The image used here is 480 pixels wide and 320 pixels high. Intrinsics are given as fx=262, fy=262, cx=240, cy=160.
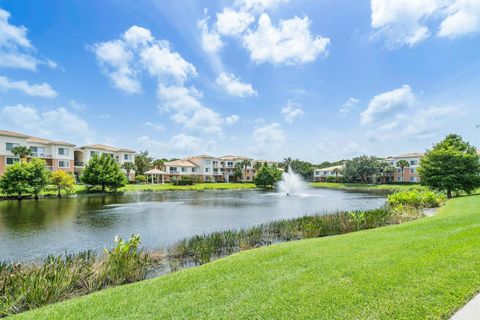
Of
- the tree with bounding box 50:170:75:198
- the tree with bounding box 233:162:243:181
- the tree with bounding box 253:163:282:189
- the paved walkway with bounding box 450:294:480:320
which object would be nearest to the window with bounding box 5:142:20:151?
the tree with bounding box 50:170:75:198

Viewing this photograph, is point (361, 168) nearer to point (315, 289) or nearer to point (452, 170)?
point (452, 170)

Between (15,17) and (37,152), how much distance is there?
44.6 m

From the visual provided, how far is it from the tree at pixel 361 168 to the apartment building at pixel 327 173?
25.2 ft

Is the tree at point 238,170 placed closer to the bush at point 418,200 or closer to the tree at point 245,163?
the tree at point 245,163

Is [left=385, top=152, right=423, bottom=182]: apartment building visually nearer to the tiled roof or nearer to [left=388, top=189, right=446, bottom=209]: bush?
[left=388, top=189, right=446, bottom=209]: bush

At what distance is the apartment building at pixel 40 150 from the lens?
43.8 m

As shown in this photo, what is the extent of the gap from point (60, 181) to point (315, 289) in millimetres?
42822

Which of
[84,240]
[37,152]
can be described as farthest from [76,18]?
[37,152]

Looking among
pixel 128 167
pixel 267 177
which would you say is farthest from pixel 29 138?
pixel 267 177

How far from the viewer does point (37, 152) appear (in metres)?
49.7

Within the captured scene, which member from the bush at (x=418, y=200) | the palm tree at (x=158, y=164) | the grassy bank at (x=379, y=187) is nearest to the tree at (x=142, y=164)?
the palm tree at (x=158, y=164)

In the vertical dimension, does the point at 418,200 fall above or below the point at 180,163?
below

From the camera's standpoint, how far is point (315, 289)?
16.1 feet

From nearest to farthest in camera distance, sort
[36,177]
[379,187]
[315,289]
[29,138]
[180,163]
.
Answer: [315,289], [36,177], [29,138], [379,187], [180,163]
